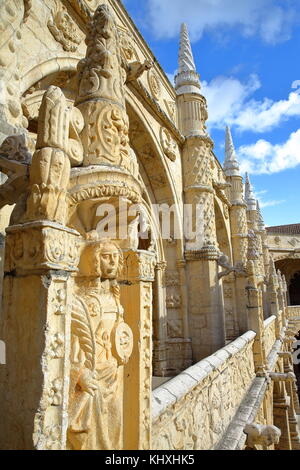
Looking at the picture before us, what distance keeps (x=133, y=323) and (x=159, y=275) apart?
16.3 feet

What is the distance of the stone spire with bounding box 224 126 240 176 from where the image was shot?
1415cm

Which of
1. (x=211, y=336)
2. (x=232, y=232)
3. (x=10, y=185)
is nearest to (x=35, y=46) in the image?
(x=10, y=185)

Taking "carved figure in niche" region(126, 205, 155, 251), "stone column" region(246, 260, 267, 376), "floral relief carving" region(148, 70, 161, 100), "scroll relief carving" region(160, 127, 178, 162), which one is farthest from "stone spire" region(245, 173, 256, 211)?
"carved figure in niche" region(126, 205, 155, 251)

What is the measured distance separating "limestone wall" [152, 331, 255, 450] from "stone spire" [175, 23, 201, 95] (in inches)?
246

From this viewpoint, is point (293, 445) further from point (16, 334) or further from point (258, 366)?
point (16, 334)

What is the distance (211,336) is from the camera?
694cm

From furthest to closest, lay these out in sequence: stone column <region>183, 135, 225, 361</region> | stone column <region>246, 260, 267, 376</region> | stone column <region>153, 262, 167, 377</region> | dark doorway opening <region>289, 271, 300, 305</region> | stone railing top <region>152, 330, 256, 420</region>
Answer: dark doorway opening <region>289, 271, 300, 305</region> < stone column <region>246, 260, 267, 376</region> < stone column <region>183, 135, 225, 361</region> < stone column <region>153, 262, 167, 377</region> < stone railing top <region>152, 330, 256, 420</region>

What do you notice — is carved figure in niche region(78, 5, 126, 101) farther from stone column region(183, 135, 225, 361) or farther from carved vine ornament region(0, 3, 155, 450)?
stone column region(183, 135, 225, 361)

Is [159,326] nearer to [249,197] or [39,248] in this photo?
[39,248]

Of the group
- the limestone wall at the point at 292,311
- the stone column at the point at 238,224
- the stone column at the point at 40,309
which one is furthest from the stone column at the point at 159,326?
the limestone wall at the point at 292,311

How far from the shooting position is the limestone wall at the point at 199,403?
2.60 m

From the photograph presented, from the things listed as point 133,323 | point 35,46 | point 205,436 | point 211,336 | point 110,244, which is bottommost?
point 205,436

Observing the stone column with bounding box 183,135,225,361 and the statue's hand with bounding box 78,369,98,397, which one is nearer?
the statue's hand with bounding box 78,369,98,397

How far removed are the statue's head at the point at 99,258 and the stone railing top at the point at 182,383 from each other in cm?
130
